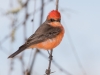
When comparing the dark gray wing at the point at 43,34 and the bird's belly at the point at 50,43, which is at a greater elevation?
the dark gray wing at the point at 43,34

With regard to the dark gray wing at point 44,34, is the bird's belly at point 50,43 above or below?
below

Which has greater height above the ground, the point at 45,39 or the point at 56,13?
the point at 56,13

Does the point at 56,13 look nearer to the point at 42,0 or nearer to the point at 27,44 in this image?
the point at 42,0

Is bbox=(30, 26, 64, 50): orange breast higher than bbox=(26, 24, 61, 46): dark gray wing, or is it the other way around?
bbox=(26, 24, 61, 46): dark gray wing

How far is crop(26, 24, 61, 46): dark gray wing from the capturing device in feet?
4.42

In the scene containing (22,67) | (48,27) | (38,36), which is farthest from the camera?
(48,27)

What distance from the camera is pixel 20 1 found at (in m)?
1.05

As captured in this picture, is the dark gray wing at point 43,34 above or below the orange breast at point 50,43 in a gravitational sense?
above

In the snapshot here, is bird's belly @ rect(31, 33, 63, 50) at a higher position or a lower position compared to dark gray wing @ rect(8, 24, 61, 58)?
lower

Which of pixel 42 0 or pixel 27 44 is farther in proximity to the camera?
pixel 27 44

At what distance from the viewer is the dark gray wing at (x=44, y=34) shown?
1.35 meters

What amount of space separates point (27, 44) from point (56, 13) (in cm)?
33

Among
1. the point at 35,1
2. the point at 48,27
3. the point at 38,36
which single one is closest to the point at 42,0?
the point at 35,1

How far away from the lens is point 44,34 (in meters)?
1.43
